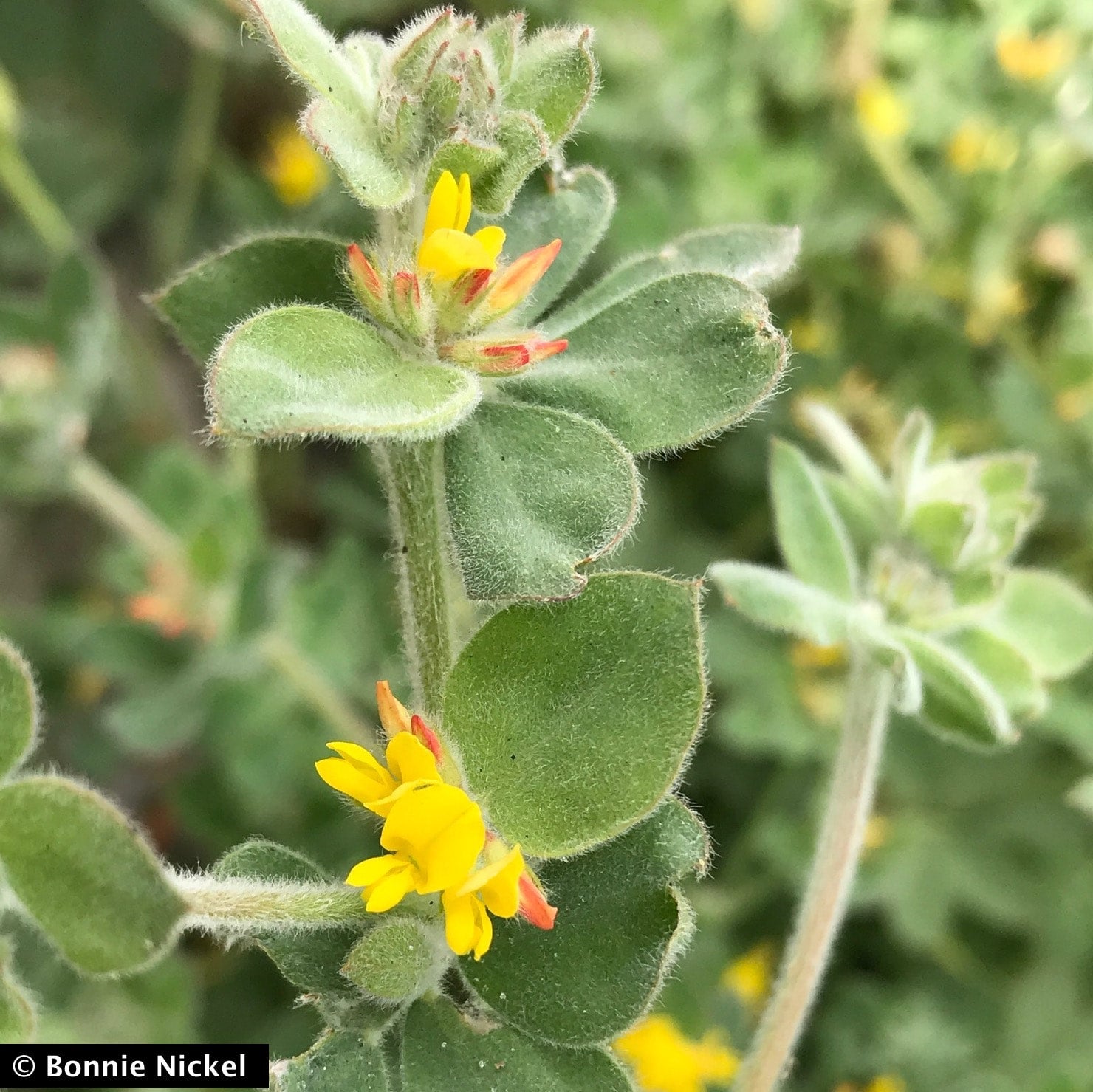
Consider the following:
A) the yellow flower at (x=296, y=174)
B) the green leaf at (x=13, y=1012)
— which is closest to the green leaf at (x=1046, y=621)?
the green leaf at (x=13, y=1012)

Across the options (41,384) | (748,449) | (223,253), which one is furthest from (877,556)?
(41,384)

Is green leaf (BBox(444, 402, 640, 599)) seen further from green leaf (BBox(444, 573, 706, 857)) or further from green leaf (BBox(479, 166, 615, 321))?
green leaf (BBox(479, 166, 615, 321))

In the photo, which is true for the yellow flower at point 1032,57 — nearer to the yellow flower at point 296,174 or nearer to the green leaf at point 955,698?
the yellow flower at point 296,174

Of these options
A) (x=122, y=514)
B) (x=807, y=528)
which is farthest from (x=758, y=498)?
(x=122, y=514)

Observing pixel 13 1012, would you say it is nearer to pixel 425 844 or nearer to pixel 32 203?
pixel 425 844

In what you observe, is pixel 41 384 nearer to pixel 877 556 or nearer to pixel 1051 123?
pixel 877 556

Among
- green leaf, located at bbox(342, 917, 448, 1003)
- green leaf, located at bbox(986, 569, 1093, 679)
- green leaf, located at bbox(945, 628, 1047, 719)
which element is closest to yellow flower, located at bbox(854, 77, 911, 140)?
green leaf, located at bbox(986, 569, 1093, 679)
